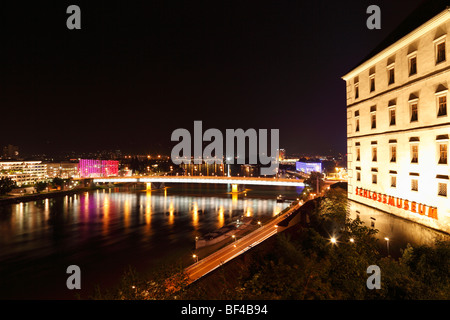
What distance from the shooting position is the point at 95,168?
114000 millimetres

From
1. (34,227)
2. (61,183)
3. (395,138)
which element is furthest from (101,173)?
(395,138)

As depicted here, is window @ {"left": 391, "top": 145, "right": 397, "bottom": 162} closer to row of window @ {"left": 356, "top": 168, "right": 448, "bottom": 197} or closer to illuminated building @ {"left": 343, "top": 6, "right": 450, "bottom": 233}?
illuminated building @ {"left": 343, "top": 6, "right": 450, "bottom": 233}

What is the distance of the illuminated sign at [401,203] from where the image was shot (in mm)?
11922

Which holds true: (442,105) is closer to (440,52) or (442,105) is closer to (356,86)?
(440,52)

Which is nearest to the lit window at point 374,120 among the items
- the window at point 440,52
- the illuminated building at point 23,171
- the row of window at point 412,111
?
the row of window at point 412,111

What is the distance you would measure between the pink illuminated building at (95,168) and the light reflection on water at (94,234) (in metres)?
50.8

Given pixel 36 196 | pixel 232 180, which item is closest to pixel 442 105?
pixel 232 180

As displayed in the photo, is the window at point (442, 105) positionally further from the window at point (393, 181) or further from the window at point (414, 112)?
the window at point (393, 181)

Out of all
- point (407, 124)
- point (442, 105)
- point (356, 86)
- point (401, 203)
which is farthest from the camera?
point (356, 86)

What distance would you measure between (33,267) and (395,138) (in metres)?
A: 28.6

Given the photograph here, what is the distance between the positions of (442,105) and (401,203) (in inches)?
192

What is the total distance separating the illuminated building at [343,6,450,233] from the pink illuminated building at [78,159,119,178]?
10856 cm

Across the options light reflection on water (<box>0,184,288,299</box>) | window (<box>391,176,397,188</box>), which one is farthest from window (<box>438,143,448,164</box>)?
light reflection on water (<box>0,184,288,299</box>)
